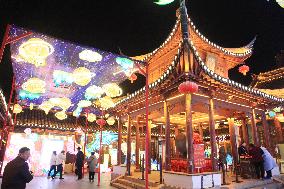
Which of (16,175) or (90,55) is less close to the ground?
(90,55)

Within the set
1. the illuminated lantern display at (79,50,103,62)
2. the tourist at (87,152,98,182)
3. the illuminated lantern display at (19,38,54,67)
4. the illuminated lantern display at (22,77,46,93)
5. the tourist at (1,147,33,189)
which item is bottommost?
the tourist at (87,152,98,182)

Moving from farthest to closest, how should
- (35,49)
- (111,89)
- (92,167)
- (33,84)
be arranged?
(92,167) < (111,89) < (33,84) < (35,49)

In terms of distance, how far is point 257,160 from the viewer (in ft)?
34.6

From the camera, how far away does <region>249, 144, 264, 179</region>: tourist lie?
34.4ft

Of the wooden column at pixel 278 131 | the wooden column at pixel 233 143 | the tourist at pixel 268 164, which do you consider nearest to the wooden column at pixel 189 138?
the tourist at pixel 268 164

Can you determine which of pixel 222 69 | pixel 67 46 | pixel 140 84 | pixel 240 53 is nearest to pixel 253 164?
pixel 222 69

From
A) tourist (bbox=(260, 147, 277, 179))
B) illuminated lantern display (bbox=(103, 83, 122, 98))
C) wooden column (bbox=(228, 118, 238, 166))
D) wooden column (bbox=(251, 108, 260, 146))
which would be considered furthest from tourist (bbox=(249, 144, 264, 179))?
illuminated lantern display (bbox=(103, 83, 122, 98))

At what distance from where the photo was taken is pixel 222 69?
44.2 feet

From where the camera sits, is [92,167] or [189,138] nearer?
[189,138]

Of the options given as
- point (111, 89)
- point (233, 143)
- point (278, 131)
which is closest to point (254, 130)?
point (233, 143)

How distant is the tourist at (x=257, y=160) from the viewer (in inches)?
413

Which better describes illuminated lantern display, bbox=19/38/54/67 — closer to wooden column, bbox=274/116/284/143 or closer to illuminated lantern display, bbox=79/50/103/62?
illuminated lantern display, bbox=79/50/103/62

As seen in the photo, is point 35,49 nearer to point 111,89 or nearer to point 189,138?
point 111,89

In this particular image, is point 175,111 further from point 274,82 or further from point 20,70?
point 274,82
